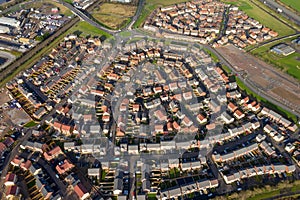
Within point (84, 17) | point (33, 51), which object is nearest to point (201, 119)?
point (33, 51)

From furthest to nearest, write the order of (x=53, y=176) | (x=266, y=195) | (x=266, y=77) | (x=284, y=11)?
1. (x=284, y=11)
2. (x=266, y=77)
3. (x=53, y=176)
4. (x=266, y=195)

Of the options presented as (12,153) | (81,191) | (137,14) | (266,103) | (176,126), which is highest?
(137,14)

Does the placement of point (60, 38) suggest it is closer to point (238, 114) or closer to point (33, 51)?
point (33, 51)

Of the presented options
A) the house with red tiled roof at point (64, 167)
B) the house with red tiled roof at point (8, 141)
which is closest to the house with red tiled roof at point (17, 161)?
the house with red tiled roof at point (8, 141)

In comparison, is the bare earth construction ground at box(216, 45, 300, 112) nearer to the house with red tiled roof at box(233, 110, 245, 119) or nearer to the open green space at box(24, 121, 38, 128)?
the house with red tiled roof at box(233, 110, 245, 119)

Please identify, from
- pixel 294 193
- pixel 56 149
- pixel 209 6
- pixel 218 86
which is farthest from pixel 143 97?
pixel 209 6

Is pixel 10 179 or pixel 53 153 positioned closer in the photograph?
pixel 10 179

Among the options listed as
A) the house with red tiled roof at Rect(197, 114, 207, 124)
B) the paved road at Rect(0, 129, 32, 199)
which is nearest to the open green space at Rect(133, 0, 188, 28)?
the house with red tiled roof at Rect(197, 114, 207, 124)
